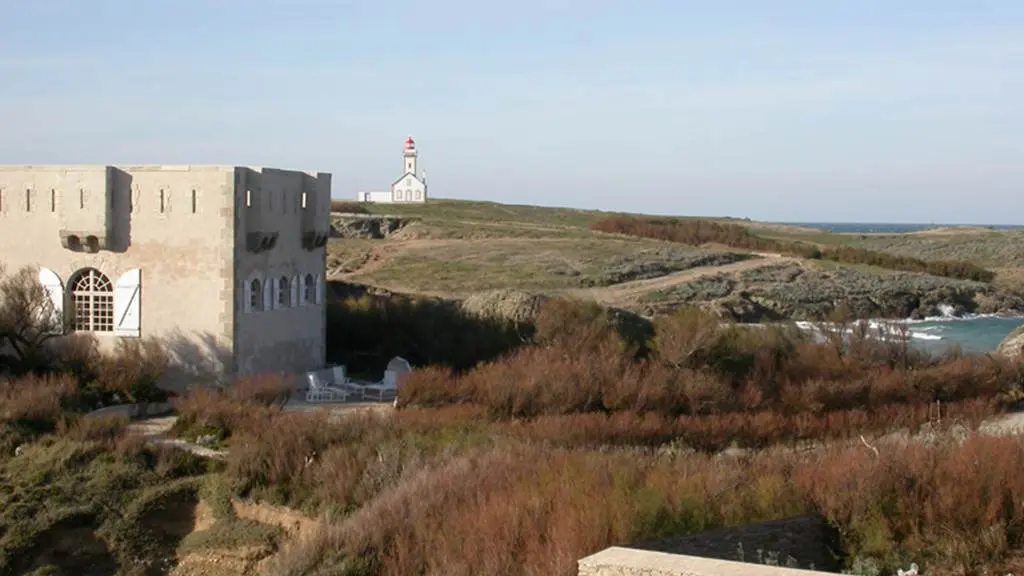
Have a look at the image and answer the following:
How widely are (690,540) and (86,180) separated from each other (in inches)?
675

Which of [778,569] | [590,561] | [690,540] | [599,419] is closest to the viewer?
[778,569]

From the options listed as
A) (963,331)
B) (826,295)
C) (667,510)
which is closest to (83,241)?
(667,510)

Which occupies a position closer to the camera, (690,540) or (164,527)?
(690,540)

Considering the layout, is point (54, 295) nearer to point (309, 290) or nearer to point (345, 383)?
point (309, 290)

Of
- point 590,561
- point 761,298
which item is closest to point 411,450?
point 590,561

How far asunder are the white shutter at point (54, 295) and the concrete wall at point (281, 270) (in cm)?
366

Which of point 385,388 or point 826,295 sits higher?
point 826,295

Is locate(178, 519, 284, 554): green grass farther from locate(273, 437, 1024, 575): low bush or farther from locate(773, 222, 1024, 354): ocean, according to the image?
locate(773, 222, 1024, 354): ocean

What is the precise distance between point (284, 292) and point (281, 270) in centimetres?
57

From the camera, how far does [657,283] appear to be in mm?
54438

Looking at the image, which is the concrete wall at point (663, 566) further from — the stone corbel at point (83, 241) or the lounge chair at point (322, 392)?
the stone corbel at point (83, 241)

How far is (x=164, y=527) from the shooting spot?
1767 centimetres

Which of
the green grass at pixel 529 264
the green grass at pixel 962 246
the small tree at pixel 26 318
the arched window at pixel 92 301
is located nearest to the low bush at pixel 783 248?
the green grass at pixel 529 264

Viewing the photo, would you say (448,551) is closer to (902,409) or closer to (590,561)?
(590,561)
